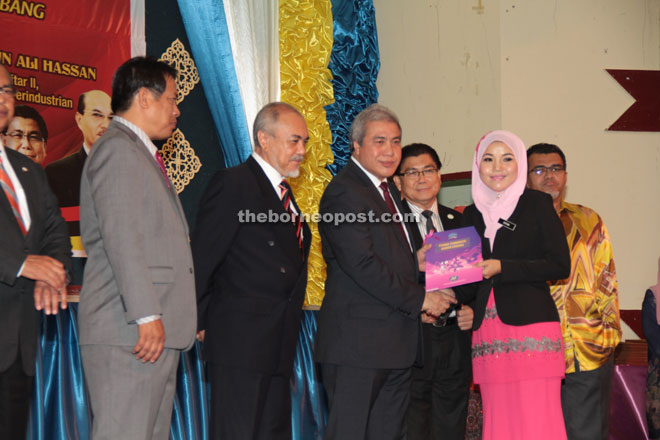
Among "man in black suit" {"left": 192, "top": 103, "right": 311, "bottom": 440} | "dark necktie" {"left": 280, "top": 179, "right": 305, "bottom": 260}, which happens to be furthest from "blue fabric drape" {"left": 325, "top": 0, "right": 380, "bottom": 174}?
"man in black suit" {"left": 192, "top": 103, "right": 311, "bottom": 440}

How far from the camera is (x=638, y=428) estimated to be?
A: 4301 mm

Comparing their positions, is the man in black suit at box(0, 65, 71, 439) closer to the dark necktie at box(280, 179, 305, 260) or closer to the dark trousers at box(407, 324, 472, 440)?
the dark necktie at box(280, 179, 305, 260)

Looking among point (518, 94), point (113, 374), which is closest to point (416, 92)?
point (518, 94)

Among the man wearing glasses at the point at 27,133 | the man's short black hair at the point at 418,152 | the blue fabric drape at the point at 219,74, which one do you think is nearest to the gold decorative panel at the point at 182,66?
the blue fabric drape at the point at 219,74

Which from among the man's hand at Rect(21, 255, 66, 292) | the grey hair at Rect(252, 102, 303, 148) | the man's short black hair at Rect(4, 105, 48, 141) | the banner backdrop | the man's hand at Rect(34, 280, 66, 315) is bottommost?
the man's hand at Rect(34, 280, 66, 315)

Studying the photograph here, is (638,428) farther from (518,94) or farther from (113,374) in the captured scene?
(113,374)

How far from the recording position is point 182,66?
15.7 feet

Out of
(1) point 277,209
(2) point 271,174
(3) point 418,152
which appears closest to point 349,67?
(3) point 418,152

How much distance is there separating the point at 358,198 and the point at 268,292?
1.92 feet

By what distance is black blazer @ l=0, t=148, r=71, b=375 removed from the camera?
2244 millimetres

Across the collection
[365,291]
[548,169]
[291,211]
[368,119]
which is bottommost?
[365,291]

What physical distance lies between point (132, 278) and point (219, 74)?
294cm

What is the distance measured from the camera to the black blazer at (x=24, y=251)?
2244 mm

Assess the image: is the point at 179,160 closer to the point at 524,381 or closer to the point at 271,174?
the point at 271,174
